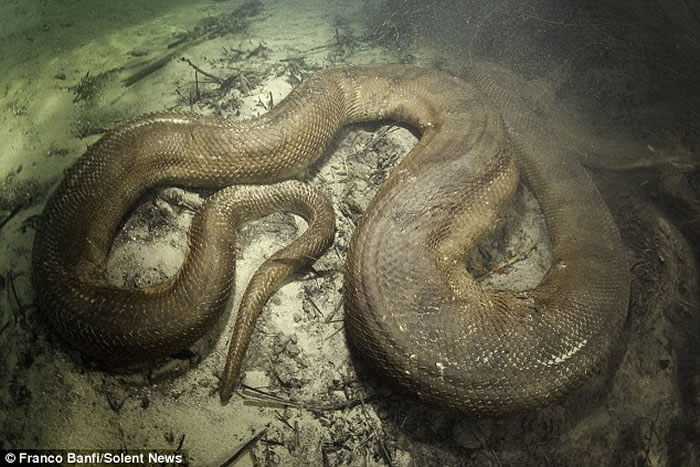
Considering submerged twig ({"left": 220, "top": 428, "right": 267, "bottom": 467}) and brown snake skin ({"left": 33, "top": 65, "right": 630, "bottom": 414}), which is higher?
brown snake skin ({"left": 33, "top": 65, "right": 630, "bottom": 414})

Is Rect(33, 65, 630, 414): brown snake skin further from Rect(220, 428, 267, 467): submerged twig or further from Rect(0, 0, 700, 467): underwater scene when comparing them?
Rect(220, 428, 267, 467): submerged twig

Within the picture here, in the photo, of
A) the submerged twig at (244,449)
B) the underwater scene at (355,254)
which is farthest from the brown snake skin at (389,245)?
the submerged twig at (244,449)

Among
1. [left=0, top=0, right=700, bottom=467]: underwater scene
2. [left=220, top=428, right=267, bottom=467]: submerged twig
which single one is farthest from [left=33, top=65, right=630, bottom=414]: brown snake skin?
[left=220, top=428, right=267, bottom=467]: submerged twig

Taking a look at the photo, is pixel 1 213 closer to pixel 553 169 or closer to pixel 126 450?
pixel 126 450

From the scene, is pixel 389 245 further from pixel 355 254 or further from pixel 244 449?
pixel 244 449

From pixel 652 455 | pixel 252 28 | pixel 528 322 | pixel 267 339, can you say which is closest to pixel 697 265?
pixel 652 455

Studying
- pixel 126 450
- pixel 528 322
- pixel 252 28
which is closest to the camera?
pixel 126 450
